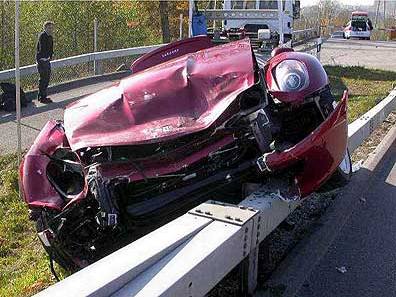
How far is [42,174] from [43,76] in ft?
25.9

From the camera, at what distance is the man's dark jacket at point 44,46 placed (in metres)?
11.3

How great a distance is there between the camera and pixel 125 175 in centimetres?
323

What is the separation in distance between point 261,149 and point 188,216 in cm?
73

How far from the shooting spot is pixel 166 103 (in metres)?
3.34

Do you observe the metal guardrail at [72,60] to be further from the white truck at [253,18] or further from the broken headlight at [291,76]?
the broken headlight at [291,76]

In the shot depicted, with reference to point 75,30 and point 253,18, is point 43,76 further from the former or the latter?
point 75,30

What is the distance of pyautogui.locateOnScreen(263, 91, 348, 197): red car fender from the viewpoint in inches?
125

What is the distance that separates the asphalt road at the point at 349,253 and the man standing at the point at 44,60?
288 inches

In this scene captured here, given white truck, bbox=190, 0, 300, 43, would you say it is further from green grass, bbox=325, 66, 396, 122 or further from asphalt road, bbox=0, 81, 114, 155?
asphalt road, bbox=0, 81, 114, 155

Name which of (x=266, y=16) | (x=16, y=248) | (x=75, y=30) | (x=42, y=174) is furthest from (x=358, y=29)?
(x=42, y=174)

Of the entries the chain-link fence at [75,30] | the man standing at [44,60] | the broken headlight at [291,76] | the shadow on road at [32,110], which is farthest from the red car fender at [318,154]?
the chain-link fence at [75,30]

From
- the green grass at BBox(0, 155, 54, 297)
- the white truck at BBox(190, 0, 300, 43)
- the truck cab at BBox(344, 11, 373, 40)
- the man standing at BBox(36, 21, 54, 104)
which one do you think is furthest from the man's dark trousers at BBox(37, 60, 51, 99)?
the truck cab at BBox(344, 11, 373, 40)

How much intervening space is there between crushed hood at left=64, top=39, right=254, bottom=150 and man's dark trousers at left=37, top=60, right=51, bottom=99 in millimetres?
7729

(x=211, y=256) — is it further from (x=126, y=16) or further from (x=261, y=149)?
(x=126, y=16)
